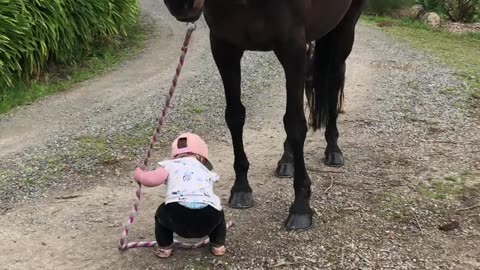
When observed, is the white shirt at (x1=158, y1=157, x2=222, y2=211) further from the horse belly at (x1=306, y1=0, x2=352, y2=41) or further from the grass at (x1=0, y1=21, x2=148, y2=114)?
the grass at (x1=0, y1=21, x2=148, y2=114)

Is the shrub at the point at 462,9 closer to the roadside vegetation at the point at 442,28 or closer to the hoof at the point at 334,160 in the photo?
the roadside vegetation at the point at 442,28

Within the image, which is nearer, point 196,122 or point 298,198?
point 298,198

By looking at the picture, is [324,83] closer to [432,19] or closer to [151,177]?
[151,177]

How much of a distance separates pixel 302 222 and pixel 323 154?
1.40m

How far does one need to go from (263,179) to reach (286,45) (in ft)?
4.46

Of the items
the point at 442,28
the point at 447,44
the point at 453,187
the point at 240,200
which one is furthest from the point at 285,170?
the point at 442,28

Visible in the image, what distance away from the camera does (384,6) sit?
15.2 meters

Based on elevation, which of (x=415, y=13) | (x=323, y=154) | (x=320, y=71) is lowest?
(x=415, y=13)

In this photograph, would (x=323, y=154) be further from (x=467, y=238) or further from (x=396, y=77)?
(x=396, y=77)

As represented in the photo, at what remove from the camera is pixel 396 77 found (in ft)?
25.1

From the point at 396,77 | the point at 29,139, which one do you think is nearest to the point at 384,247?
the point at 29,139

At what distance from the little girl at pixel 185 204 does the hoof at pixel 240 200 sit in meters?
0.66

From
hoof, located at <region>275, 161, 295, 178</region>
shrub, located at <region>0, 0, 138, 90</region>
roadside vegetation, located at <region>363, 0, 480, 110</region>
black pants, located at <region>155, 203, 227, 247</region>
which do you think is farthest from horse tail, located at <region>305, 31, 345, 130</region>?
shrub, located at <region>0, 0, 138, 90</region>

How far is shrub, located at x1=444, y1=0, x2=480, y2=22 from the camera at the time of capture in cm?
1454
